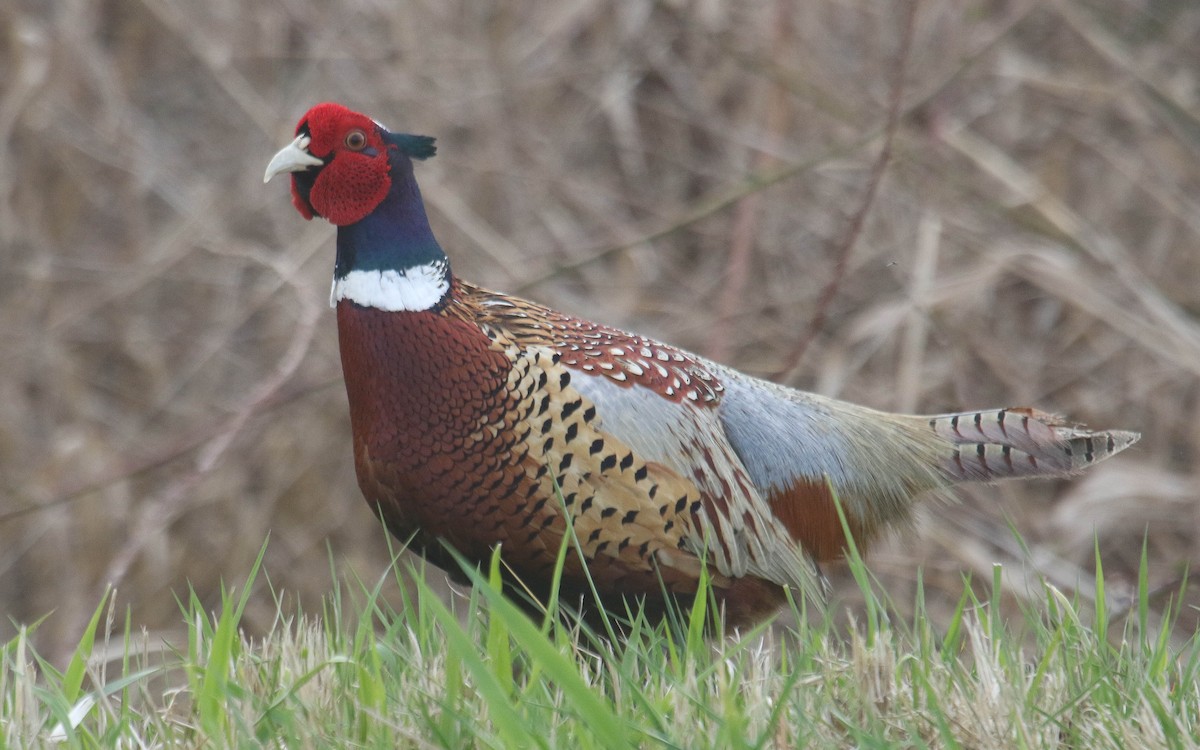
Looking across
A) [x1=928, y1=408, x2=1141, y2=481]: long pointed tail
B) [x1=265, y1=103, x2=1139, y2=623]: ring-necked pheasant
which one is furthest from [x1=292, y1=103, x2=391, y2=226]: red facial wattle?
[x1=928, y1=408, x2=1141, y2=481]: long pointed tail

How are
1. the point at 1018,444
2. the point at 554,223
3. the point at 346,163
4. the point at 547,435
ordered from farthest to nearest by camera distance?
the point at 554,223, the point at 1018,444, the point at 346,163, the point at 547,435

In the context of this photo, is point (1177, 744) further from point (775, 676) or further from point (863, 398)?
point (863, 398)

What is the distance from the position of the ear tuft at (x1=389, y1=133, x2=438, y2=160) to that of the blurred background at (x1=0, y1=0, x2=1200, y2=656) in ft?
7.52

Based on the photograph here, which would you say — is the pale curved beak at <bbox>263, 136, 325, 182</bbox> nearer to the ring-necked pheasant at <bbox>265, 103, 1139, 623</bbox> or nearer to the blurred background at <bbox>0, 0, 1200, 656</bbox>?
the ring-necked pheasant at <bbox>265, 103, 1139, 623</bbox>

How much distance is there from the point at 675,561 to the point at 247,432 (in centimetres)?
304

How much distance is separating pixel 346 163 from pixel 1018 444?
1.68 meters

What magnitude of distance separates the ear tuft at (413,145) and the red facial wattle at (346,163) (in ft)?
0.13

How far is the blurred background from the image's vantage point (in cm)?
559

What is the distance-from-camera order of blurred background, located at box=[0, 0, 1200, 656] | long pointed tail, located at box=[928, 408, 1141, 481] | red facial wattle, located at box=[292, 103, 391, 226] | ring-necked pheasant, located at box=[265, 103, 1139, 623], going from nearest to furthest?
ring-necked pheasant, located at box=[265, 103, 1139, 623] → red facial wattle, located at box=[292, 103, 391, 226] → long pointed tail, located at box=[928, 408, 1141, 481] → blurred background, located at box=[0, 0, 1200, 656]

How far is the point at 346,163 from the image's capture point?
119 inches

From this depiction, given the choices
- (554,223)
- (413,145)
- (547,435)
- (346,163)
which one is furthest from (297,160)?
(554,223)

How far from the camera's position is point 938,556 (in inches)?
218

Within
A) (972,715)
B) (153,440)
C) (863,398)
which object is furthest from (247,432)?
(972,715)

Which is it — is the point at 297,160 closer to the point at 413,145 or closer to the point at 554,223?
the point at 413,145
